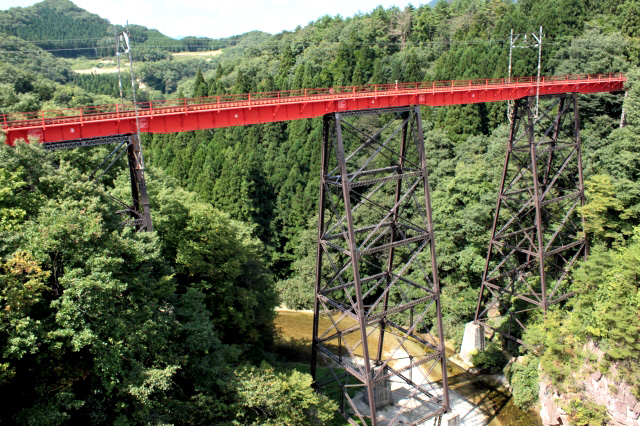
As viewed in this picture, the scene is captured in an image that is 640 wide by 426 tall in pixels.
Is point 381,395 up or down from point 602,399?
down

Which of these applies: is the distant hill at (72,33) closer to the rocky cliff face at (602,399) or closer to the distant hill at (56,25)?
the distant hill at (56,25)

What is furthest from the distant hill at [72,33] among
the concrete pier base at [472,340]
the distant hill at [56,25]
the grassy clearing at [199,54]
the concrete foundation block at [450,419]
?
the concrete foundation block at [450,419]

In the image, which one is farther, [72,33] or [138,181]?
[72,33]

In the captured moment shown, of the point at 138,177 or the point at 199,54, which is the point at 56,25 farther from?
the point at 138,177

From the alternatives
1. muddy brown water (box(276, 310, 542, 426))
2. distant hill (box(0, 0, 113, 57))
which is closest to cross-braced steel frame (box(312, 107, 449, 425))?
muddy brown water (box(276, 310, 542, 426))

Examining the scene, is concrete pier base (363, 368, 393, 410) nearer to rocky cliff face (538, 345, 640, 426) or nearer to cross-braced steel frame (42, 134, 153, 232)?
rocky cliff face (538, 345, 640, 426)

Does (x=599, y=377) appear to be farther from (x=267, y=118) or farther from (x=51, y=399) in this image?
(x=51, y=399)

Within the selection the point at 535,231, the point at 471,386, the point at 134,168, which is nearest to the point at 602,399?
the point at 471,386

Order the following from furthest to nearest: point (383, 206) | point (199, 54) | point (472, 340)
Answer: point (199, 54) → point (472, 340) → point (383, 206)

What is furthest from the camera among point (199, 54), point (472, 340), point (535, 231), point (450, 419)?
point (199, 54)
